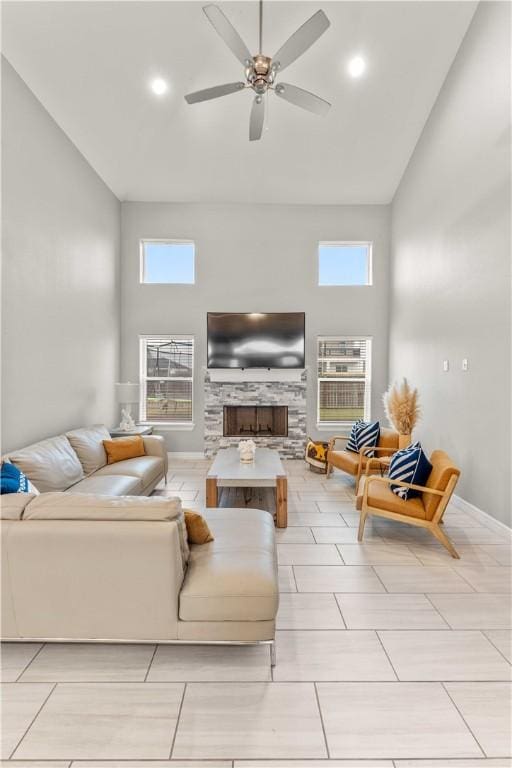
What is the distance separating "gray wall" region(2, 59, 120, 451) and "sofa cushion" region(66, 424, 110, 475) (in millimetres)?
321

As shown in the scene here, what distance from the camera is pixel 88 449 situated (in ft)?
15.7

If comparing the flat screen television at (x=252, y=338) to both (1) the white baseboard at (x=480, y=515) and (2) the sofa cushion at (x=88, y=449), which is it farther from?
(1) the white baseboard at (x=480, y=515)

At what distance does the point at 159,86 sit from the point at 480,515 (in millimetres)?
5925

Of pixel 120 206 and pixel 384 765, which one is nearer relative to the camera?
pixel 384 765

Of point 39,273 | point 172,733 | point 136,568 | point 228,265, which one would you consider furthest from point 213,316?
point 172,733

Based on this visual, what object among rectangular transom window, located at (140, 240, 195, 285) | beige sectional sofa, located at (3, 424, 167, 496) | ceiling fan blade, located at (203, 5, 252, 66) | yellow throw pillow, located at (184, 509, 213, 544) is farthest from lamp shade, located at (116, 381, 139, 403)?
ceiling fan blade, located at (203, 5, 252, 66)

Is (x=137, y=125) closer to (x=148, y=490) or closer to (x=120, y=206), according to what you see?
(x=120, y=206)

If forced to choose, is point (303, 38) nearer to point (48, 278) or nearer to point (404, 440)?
point (48, 278)

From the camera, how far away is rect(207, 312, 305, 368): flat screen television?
284 inches

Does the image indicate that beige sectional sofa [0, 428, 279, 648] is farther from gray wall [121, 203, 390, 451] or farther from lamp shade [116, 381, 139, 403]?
gray wall [121, 203, 390, 451]

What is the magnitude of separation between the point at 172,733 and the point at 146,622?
18.9 inches

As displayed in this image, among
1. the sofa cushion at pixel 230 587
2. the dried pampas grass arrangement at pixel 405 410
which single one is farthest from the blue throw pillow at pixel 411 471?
the sofa cushion at pixel 230 587

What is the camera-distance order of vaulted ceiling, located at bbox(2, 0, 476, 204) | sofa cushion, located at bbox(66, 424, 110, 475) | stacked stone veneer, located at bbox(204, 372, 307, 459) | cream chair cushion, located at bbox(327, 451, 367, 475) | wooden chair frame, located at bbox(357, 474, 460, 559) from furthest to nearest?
stacked stone veneer, located at bbox(204, 372, 307, 459)
cream chair cushion, located at bbox(327, 451, 367, 475)
sofa cushion, located at bbox(66, 424, 110, 475)
vaulted ceiling, located at bbox(2, 0, 476, 204)
wooden chair frame, located at bbox(357, 474, 460, 559)

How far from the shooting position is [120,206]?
7.33 meters
